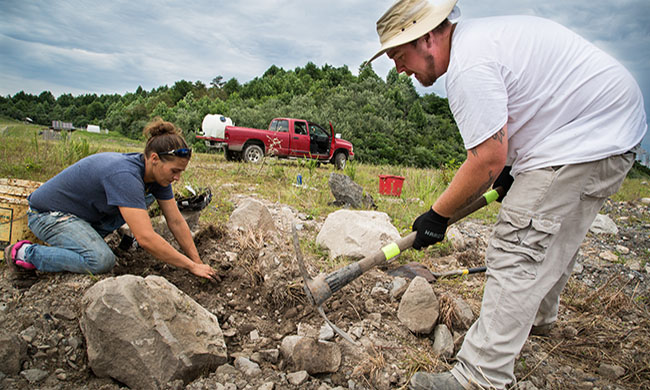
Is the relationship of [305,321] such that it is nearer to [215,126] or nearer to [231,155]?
[231,155]

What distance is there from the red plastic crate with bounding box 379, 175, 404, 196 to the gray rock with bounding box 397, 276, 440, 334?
12.7 feet

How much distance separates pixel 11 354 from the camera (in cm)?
164

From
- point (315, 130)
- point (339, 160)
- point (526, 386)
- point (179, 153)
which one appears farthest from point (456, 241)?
point (339, 160)

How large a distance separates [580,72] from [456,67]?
0.52 metres

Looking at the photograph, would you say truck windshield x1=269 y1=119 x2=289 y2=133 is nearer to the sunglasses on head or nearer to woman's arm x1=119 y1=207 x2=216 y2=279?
the sunglasses on head

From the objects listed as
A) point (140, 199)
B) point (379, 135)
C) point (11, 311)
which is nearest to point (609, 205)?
point (140, 199)

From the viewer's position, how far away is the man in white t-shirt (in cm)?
152

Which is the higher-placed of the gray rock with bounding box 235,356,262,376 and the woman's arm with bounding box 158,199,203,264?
the woman's arm with bounding box 158,199,203,264

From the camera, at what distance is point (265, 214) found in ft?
11.4

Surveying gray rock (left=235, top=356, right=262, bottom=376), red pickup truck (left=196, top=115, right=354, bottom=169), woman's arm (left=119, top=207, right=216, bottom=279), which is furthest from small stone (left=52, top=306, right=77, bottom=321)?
red pickup truck (left=196, top=115, right=354, bottom=169)

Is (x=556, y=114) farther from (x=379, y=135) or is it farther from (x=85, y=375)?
(x=379, y=135)

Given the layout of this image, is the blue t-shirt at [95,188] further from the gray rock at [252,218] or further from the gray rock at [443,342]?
the gray rock at [443,342]

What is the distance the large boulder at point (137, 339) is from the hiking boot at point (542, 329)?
6.23ft

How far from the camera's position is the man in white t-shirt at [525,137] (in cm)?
152
